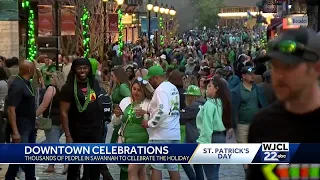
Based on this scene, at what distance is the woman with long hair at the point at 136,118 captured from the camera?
376 inches

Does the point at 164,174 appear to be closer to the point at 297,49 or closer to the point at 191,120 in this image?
the point at 191,120

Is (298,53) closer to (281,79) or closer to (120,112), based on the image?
(281,79)

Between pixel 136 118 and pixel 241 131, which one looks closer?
pixel 136 118

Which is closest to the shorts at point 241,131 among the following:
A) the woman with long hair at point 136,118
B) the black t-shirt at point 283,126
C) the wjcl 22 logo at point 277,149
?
the woman with long hair at point 136,118

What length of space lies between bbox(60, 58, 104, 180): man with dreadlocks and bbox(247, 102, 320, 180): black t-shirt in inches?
252

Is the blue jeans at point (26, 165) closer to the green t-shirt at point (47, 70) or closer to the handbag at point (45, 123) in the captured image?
the handbag at point (45, 123)

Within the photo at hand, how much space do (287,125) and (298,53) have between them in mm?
292

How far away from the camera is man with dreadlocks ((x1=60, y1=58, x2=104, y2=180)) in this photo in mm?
9523

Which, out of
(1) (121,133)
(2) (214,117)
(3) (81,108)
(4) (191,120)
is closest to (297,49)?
(2) (214,117)

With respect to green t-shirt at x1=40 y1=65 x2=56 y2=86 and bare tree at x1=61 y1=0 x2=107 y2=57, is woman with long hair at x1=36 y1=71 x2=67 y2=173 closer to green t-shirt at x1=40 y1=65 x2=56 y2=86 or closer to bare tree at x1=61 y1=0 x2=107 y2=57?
green t-shirt at x1=40 y1=65 x2=56 y2=86

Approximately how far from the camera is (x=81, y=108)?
9.50 metres

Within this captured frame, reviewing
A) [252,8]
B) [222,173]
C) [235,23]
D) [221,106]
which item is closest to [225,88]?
[221,106]

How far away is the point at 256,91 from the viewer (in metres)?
11.0

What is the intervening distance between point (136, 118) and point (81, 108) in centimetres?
67
